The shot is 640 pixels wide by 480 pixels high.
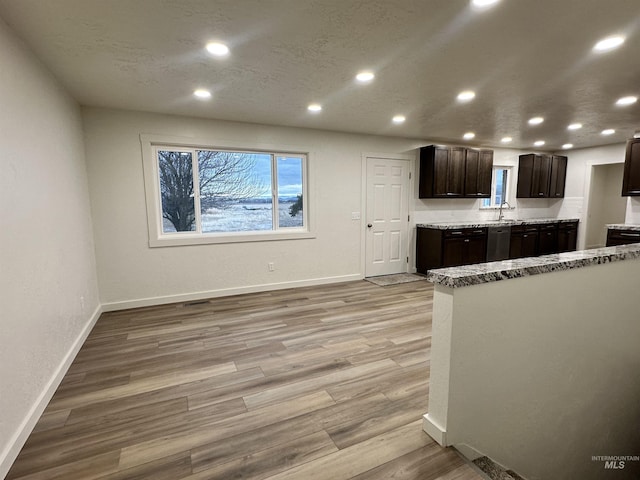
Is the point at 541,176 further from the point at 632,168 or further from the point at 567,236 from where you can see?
the point at 632,168

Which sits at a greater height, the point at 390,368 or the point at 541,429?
the point at 390,368

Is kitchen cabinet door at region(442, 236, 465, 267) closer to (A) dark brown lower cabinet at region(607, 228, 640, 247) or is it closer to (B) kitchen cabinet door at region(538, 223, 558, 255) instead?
(B) kitchen cabinet door at region(538, 223, 558, 255)

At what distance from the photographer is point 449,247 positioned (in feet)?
17.0

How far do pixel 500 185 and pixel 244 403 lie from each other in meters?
6.49

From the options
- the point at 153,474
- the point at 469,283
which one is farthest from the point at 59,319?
the point at 469,283

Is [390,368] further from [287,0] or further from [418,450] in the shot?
[287,0]

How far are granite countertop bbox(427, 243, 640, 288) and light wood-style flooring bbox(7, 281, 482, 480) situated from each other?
92 cm

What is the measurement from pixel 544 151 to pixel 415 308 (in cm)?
533

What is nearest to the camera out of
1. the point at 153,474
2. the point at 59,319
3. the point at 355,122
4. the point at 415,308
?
the point at 153,474

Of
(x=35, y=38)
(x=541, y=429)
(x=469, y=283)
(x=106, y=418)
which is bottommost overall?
(x=541, y=429)

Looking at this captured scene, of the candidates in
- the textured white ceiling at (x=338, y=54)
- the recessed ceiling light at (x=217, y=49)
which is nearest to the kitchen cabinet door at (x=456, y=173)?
the textured white ceiling at (x=338, y=54)

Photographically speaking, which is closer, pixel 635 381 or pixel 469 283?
pixel 469 283

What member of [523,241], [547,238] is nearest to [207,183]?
[523,241]

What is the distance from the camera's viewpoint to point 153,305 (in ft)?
12.9
